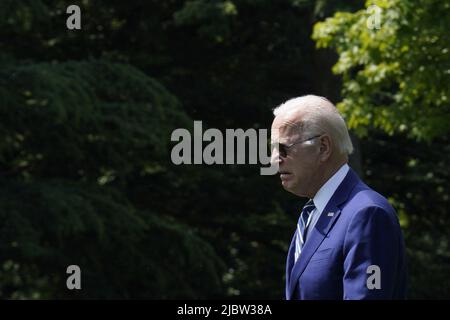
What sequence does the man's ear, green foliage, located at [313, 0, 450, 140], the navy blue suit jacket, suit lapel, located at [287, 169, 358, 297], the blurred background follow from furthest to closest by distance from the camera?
the blurred background
green foliage, located at [313, 0, 450, 140]
the man's ear
suit lapel, located at [287, 169, 358, 297]
the navy blue suit jacket

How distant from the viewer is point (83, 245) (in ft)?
41.2

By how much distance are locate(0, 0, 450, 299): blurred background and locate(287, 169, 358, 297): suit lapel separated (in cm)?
656

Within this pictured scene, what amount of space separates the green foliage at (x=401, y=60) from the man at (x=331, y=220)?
6.50 meters

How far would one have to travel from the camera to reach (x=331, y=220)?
322cm

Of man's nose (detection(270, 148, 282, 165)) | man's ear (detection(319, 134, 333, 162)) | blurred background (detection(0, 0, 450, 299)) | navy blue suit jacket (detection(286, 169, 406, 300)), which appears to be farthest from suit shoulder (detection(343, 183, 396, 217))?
blurred background (detection(0, 0, 450, 299))

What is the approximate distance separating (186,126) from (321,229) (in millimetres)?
9745

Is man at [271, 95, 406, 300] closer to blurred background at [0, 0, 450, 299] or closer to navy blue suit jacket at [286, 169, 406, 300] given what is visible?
navy blue suit jacket at [286, 169, 406, 300]

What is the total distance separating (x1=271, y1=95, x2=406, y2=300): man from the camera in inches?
118

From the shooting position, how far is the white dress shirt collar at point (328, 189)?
3.33 m

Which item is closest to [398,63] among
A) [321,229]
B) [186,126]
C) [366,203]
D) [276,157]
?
[186,126]

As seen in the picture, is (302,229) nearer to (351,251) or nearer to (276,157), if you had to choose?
(276,157)
